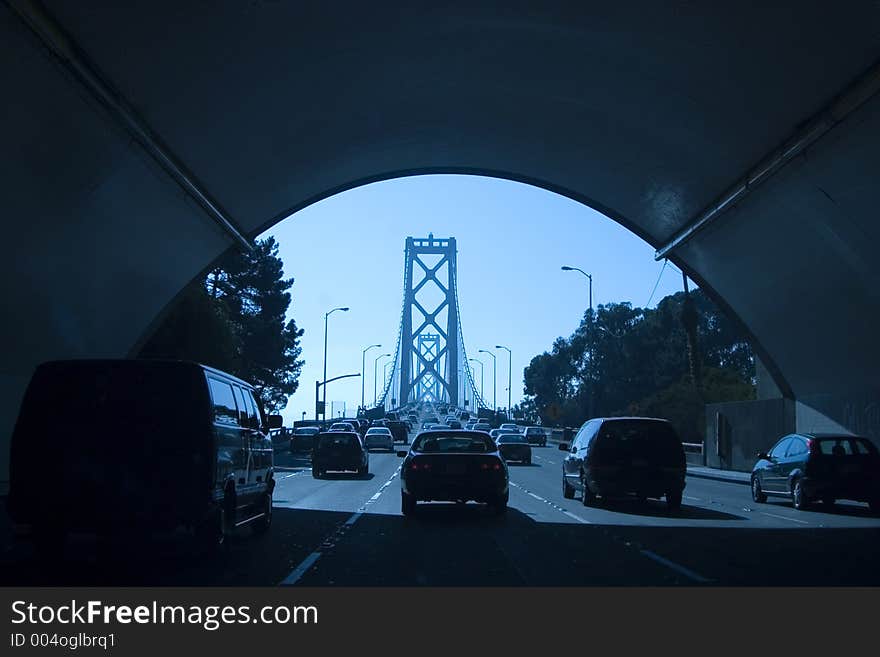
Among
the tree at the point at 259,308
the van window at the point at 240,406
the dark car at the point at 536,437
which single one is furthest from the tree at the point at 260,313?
the van window at the point at 240,406

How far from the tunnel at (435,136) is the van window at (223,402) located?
6.19 meters

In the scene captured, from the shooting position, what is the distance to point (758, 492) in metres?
23.9

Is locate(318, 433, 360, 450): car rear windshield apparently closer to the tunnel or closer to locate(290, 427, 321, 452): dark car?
the tunnel

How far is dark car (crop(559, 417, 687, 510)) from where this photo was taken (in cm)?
2006

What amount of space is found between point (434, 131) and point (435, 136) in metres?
0.52

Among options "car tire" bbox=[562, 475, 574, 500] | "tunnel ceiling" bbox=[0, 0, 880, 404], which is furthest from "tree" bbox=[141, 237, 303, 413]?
"car tire" bbox=[562, 475, 574, 500]

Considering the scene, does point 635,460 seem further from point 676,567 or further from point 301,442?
point 301,442

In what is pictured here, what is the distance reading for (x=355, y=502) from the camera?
2209 centimetres

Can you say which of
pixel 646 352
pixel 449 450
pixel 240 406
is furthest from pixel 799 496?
pixel 646 352

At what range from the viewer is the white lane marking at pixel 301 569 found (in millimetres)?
10016

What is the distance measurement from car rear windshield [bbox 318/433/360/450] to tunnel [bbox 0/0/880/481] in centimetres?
671

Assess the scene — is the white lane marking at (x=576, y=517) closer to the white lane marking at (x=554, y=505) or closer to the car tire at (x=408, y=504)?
the white lane marking at (x=554, y=505)

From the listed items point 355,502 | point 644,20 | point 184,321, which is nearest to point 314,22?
point 644,20

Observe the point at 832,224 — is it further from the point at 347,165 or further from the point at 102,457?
the point at 102,457
